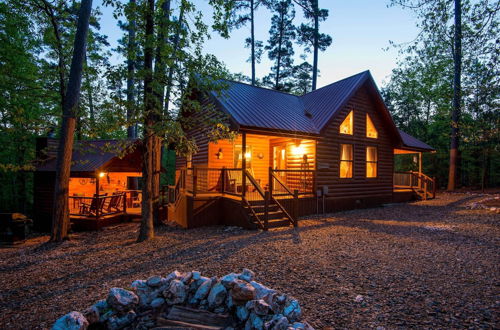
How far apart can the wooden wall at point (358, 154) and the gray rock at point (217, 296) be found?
9216 millimetres

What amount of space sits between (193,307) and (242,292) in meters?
0.79

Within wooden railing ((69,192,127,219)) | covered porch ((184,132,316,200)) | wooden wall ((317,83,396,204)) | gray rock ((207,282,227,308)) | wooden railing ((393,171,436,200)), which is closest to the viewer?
gray rock ((207,282,227,308))

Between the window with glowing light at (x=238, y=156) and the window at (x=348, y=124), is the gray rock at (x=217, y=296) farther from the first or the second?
the window at (x=348, y=124)

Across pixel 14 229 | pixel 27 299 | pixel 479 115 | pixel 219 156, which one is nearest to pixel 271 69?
pixel 219 156

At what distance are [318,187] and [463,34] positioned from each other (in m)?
7.40

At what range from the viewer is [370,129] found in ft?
45.8

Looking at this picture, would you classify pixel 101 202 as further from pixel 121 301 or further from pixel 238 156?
pixel 121 301

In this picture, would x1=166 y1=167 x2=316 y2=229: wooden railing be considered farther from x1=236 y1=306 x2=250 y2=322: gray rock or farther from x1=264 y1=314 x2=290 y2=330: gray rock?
x1=264 y1=314 x2=290 y2=330: gray rock

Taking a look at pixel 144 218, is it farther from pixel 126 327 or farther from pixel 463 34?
pixel 463 34

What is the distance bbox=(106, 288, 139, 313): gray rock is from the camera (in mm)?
3291

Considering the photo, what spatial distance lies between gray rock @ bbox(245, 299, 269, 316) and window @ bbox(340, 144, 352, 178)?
1084 centimetres

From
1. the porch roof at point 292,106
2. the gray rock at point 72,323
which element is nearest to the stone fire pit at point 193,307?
the gray rock at point 72,323

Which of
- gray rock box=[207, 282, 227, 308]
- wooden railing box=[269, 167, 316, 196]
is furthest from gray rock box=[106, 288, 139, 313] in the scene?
wooden railing box=[269, 167, 316, 196]

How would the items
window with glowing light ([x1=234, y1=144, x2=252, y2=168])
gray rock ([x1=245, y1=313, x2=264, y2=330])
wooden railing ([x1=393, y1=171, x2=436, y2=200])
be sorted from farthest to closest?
wooden railing ([x1=393, y1=171, x2=436, y2=200]), window with glowing light ([x1=234, y1=144, x2=252, y2=168]), gray rock ([x1=245, y1=313, x2=264, y2=330])
